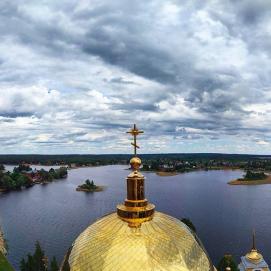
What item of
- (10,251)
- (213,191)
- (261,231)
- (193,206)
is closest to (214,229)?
(261,231)

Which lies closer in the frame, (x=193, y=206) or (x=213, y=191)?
(x=193, y=206)

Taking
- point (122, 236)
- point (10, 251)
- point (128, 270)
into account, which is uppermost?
point (122, 236)

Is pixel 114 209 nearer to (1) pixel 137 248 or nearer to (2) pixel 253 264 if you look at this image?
(2) pixel 253 264

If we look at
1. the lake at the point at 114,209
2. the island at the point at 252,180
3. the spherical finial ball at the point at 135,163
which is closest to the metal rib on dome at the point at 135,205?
the spherical finial ball at the point at 135,163

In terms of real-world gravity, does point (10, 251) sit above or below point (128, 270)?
below

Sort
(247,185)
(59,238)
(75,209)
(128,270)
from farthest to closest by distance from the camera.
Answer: (247,185) < (75,209) < (59,238) < (128,270)

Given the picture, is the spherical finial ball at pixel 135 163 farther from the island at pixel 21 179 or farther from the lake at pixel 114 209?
the island at pixel 21 179

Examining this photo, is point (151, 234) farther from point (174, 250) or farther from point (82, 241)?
point (82, 241)
